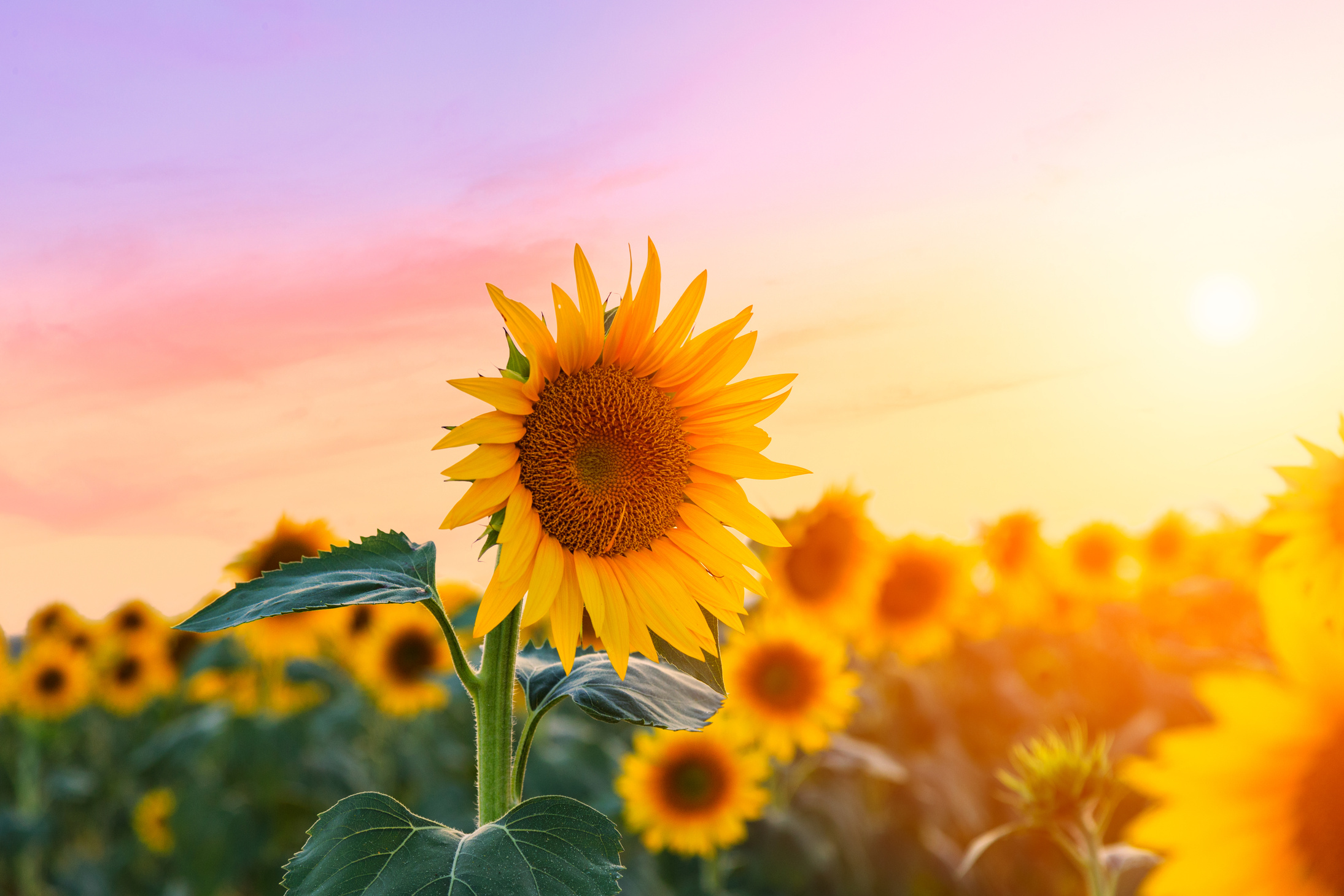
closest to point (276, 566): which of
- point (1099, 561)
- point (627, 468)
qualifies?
point (627, 468)

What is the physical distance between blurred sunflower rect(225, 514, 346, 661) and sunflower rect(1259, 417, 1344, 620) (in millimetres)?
3373

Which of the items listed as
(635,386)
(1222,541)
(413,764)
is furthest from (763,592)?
(1222,541)

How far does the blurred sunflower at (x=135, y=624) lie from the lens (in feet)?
24.2

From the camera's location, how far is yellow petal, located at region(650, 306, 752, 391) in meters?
1.50

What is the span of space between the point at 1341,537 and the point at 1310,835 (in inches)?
57.4

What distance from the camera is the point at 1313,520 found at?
6.73 feet

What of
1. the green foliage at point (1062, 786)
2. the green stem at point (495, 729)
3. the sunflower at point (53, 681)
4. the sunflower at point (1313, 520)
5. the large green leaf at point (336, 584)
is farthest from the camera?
the sunflower at point (53, 681)

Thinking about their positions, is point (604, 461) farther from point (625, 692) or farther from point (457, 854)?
point (457, 854)

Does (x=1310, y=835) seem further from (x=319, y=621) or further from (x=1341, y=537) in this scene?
(x=319, y=621)

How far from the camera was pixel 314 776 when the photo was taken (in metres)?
5.49

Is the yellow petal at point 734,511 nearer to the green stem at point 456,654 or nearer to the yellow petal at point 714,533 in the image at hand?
the yellow petal at point 714,533

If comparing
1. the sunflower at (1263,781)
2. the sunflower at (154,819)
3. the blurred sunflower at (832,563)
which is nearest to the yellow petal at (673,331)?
the sunflower at (1263,781)

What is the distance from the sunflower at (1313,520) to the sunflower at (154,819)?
6.19m

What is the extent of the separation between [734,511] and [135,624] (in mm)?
7480
